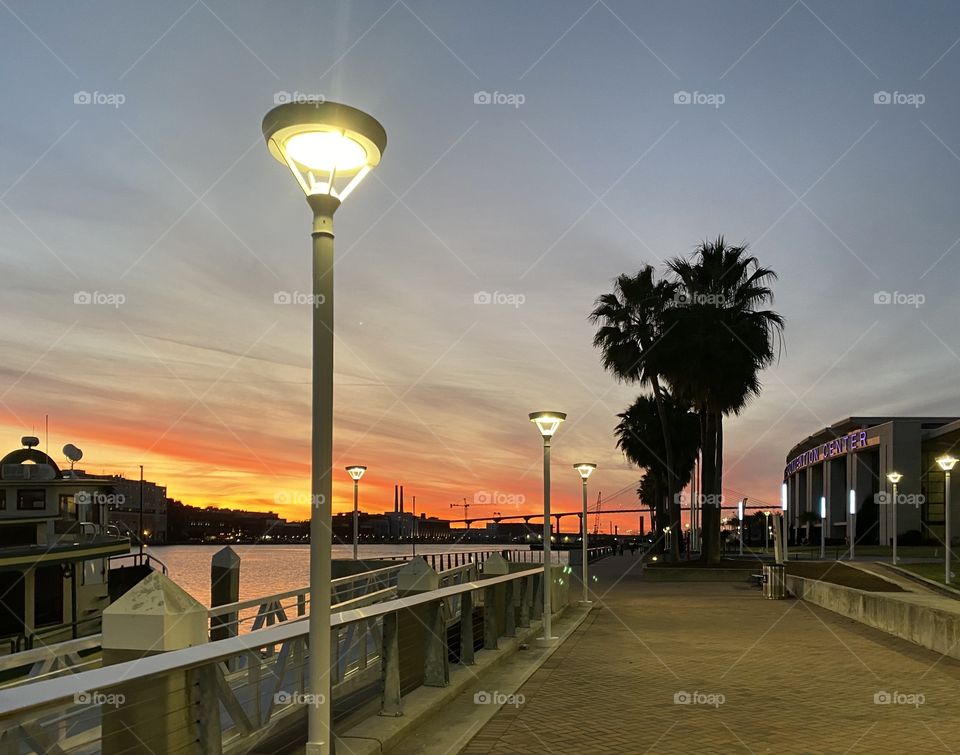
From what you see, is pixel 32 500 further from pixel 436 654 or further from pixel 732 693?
pixel 732 693

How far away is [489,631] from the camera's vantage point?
12023 millimetres

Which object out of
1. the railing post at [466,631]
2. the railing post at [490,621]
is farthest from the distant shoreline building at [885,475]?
the railing post at [466,631]

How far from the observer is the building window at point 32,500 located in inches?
1159

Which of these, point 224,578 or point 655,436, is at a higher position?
point 655,436

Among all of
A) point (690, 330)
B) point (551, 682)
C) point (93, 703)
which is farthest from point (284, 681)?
point (690, 330)

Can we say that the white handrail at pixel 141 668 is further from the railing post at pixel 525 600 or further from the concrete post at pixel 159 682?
the railing post at pixel 525 600

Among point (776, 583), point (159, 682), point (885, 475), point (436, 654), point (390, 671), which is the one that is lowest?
point (776, 583)

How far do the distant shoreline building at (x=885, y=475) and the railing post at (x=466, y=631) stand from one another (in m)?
49.0

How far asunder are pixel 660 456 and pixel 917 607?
1681 inches

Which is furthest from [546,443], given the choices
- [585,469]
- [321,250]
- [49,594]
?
[49,594]

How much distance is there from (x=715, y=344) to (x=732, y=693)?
24.4 meters

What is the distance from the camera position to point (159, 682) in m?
4.28

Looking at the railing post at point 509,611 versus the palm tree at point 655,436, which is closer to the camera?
the railing post at point 509,611

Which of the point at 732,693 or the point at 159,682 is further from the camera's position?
the point at 732,693
